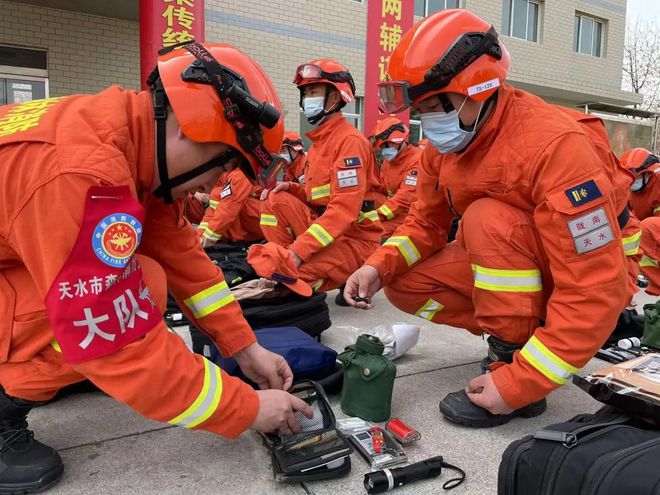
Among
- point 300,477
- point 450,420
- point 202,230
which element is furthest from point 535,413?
point 202,230

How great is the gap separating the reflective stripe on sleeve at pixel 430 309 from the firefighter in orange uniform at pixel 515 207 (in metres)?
0.34

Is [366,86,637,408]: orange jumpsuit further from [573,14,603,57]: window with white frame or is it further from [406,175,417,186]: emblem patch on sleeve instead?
[573,14,603,57]: window with white frame

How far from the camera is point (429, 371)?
2.73 metres

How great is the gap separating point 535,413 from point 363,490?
92 cm

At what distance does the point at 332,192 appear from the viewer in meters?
3.88

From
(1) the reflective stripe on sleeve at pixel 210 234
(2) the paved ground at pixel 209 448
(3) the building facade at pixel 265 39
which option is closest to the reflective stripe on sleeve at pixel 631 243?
(2) the paved ground at pixel 209 448

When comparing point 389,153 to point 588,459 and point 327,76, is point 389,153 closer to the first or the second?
point 327,76

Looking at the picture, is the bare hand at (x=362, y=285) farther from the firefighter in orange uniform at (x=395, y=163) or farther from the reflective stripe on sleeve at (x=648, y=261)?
the firefighter in orange uniform at (x=395, y=163)

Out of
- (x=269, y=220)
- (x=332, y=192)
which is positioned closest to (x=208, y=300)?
(x=332, y=192)

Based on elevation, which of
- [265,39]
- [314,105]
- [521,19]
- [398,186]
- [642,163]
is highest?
[521,19]

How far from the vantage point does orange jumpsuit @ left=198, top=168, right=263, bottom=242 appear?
5535mm

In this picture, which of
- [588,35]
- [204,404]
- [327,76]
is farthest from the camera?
[588,35]

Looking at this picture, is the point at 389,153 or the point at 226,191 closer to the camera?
the point at 226,191

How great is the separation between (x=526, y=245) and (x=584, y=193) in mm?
325
